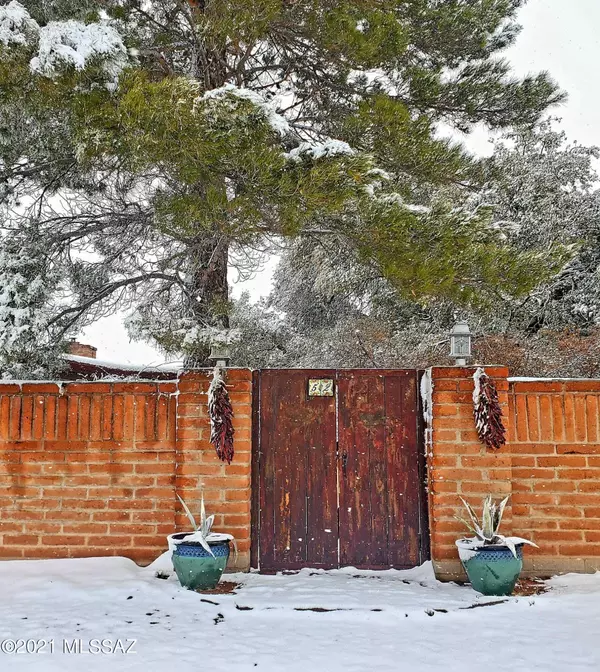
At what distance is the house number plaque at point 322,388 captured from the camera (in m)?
4.46

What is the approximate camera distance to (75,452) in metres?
4.36

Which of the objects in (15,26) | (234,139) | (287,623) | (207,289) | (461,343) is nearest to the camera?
(287,623)

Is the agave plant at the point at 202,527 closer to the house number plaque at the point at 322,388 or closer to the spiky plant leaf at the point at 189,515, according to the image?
the spiky plant leaf at the point at 189,515

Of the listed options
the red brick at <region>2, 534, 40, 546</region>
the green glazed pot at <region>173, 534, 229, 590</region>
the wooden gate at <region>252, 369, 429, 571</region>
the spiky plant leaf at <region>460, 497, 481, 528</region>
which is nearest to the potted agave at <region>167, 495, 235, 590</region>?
the green glazed pot at <region>173, 534, 229, 590</region>

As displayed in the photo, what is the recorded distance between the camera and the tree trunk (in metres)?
6.45

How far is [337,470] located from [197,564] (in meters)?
1.19

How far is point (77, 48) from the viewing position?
4.54 metres

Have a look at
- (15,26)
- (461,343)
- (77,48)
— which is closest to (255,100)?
(77,48)

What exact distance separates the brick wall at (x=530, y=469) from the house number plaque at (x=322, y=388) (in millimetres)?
752

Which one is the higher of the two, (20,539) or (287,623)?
(20,539)

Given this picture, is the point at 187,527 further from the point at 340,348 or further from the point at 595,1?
the point at 595,1

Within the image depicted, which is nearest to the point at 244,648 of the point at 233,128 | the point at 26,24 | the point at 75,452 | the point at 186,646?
the point at 186,646

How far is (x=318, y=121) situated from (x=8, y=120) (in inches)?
129

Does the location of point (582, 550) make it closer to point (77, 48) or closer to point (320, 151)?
point (320, 151)
